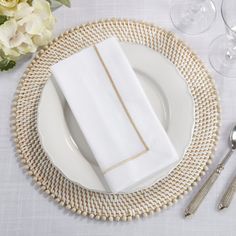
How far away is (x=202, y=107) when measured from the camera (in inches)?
26.7

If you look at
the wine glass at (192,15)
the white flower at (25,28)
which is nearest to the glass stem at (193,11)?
the wine glass at (192,15)

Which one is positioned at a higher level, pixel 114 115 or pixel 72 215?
pixel 114 115

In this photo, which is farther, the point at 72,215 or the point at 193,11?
the point at 193,11

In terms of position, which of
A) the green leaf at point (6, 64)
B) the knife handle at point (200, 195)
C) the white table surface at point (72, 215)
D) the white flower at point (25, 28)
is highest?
the white flower at point (25, 28)

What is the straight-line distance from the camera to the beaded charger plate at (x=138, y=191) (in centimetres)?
64

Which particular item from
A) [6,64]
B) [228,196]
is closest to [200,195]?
[228,196]

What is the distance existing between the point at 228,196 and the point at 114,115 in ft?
0.72

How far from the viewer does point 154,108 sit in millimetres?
669

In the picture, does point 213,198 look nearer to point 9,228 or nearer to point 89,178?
point 89,178

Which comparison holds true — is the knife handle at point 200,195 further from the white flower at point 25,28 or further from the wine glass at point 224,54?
the white flower at point 25,28

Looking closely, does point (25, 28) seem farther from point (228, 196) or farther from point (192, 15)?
point (228, 196)

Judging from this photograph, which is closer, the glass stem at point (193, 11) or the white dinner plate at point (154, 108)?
the white dinner plate at point (154, 108)

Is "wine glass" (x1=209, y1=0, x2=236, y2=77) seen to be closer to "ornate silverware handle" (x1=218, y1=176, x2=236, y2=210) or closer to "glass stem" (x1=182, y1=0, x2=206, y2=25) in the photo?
"glass stem" (x1=182, y1=0, x2=206, y2=25)

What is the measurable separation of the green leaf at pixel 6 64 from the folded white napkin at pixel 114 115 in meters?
0.09
